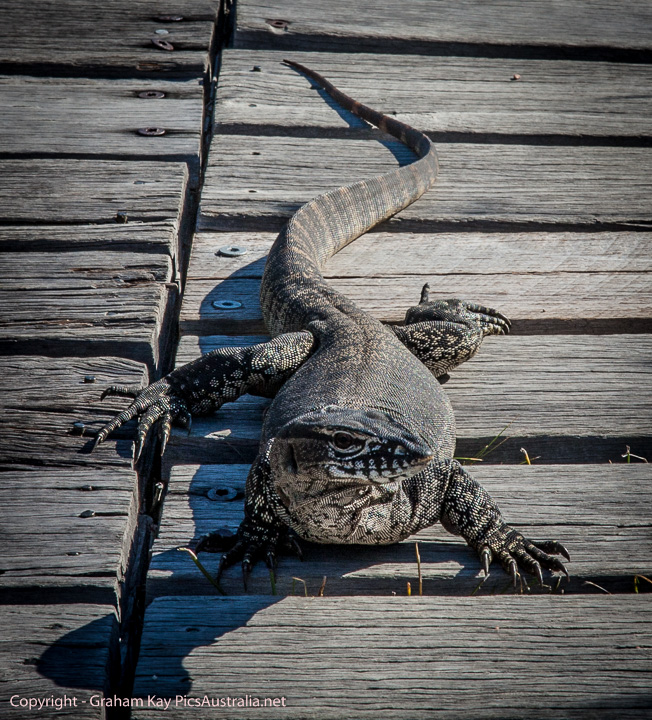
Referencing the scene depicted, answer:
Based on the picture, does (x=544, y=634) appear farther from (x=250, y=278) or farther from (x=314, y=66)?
(x=314, y=66)

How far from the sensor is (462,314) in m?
4.15

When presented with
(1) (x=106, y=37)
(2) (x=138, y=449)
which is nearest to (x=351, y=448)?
(2) (x=138, y=449)

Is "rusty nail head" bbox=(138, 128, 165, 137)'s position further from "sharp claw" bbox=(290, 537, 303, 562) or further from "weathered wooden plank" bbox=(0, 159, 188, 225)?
"sharp claw" bbox=(290, 537, 303, 562)

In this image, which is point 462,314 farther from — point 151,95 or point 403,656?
point 151,95

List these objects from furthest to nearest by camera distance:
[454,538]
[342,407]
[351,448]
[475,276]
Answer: [475,276] → [454,538] → [342,407] → [351,448]

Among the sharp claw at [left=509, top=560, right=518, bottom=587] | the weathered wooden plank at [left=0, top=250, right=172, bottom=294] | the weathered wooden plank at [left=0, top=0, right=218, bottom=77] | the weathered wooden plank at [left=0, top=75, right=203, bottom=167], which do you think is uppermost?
the weathered wooden plank at [left=0, top=0, right=218, bottom=77]

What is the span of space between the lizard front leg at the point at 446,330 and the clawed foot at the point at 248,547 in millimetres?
1518

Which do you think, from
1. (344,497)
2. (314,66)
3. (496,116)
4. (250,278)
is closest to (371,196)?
(250,278)

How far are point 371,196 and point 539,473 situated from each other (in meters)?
2.58

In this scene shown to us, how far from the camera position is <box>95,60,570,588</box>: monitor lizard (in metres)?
2.52

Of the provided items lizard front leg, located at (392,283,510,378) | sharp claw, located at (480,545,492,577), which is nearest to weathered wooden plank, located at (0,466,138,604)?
sharp claw, located at (480,545,492,577)

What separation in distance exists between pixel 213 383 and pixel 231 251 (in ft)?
4.45

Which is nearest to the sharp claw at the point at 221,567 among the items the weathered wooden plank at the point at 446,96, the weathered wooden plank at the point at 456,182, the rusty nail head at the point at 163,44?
the weathered wooden plank at the point at 456,182

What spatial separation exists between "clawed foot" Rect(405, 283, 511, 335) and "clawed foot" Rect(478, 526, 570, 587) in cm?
159
